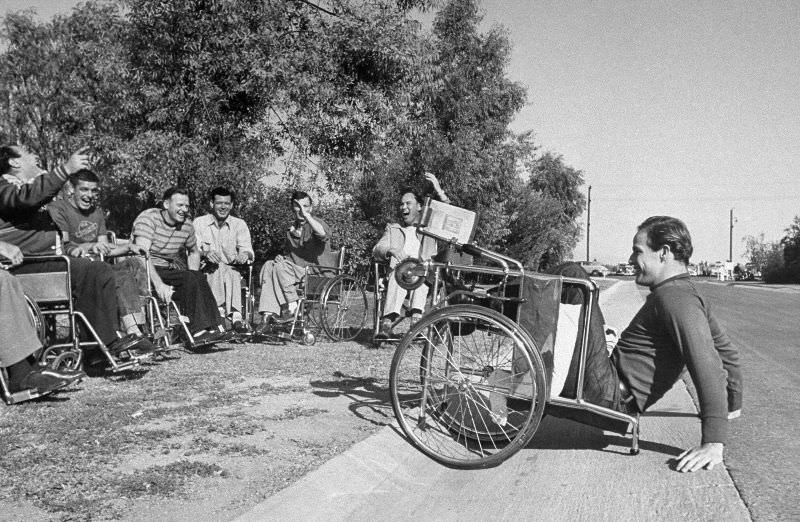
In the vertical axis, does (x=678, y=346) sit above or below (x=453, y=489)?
above

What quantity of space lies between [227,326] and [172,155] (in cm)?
592

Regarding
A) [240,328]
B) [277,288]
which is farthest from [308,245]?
[240,328]

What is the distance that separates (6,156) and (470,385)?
3961 millimetres

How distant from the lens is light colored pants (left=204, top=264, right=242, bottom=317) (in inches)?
312

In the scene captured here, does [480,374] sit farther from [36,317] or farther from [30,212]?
[30,212]

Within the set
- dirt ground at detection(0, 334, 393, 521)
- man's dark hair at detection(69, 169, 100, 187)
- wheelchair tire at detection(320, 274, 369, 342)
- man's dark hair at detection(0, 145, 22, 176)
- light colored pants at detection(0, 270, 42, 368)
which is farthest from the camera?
wheelchair tire at detection(320, 274, 369, 342)

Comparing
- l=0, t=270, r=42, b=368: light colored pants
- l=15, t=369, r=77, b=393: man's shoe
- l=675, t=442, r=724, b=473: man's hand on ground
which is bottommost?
l=675, t=442, r=724, b=473: man's hand on ground

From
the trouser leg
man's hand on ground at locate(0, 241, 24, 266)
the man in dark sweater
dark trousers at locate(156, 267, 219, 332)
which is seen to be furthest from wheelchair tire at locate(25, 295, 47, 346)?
the man in dark sweater

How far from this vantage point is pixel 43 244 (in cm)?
560

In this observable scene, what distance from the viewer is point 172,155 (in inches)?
499

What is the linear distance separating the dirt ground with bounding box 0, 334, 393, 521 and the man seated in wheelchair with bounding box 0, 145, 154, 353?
46 cm

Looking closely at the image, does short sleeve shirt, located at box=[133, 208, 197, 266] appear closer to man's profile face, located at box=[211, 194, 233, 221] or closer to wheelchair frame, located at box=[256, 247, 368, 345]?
man's profile face, located at box=[211, 194, 233, 221]

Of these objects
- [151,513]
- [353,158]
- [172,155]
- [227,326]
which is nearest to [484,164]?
[353,158]

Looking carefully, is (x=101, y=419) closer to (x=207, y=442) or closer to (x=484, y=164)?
(x=207, y=442)
